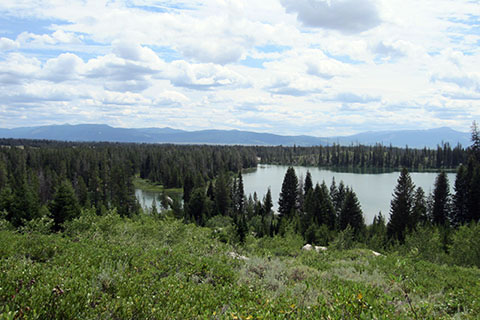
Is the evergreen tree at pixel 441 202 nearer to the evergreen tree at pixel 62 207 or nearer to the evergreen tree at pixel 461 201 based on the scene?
the evergreen tree at pixel 461 201

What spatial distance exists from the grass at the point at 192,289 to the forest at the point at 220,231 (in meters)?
0.04

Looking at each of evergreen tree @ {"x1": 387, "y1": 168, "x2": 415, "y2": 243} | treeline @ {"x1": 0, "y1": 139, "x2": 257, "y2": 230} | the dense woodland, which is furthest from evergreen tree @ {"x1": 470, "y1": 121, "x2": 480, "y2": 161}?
treeline @ {"x1": 0, "y1": 139, "x2": 257, "y2": 230}

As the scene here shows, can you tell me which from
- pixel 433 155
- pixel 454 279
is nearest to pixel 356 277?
pixel 454 279

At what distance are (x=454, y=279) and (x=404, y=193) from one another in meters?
45.0

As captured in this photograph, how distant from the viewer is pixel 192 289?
6.19 metres

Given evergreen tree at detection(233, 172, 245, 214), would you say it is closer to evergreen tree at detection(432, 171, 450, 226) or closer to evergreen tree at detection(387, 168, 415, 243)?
evergreen tree at detection(387, 168, 415, 243)

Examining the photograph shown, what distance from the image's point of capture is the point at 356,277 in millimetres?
9320

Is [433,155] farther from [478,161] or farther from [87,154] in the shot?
[87,154]

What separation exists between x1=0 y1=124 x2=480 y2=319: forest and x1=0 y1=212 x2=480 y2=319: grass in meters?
0.04

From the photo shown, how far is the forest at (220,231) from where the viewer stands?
5219mm

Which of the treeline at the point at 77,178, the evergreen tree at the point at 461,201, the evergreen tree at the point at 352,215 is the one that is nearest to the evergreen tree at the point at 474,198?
the evergreen tree at the point at 461,201

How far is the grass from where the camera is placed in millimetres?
4676

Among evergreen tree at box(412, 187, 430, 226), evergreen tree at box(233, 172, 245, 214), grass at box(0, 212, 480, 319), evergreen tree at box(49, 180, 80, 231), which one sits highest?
grass at box(0, 212, 480, 319)

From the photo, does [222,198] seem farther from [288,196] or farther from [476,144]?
[476,144]
